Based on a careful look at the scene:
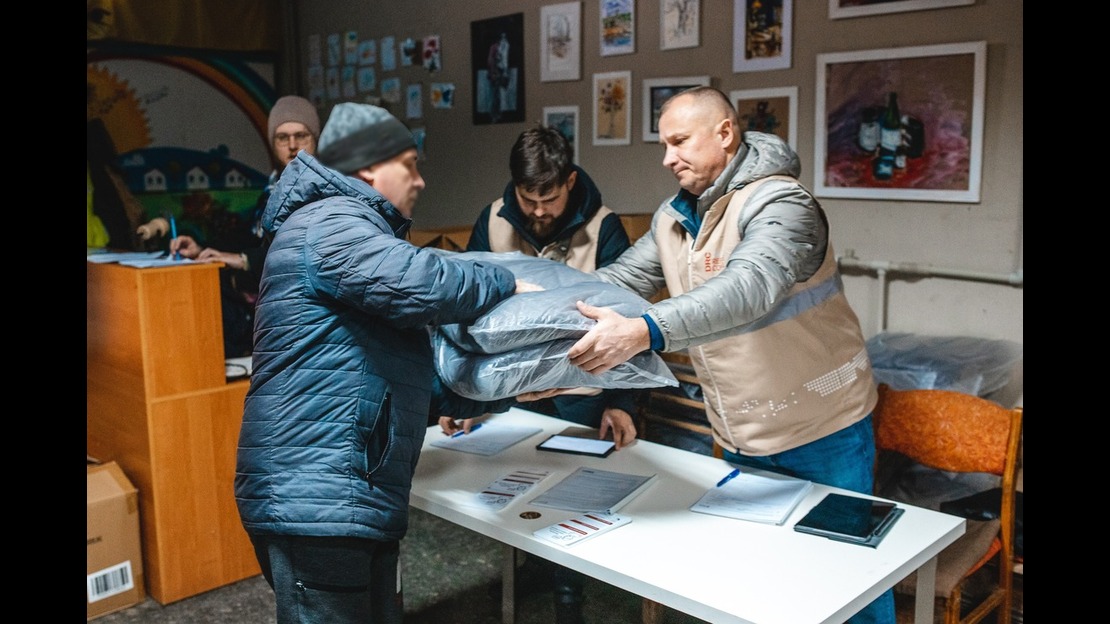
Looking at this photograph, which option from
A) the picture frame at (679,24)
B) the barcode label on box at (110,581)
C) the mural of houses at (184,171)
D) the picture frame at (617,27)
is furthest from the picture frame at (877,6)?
the mural of houses at (184,171)

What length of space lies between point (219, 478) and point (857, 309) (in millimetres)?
2332

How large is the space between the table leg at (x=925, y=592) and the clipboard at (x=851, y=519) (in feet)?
0.35

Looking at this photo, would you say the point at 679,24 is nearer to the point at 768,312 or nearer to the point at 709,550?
the point at 768,312

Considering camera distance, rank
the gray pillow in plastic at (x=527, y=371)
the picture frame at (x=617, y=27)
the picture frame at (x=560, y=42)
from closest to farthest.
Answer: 1. the gray pillow in plastic at (x=527, y=371)
2. the picture frame at (x=617, y=27)
3. the picture frame at (x=560, y=42)

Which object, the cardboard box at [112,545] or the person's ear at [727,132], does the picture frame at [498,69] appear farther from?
the person's ear at [727,132]

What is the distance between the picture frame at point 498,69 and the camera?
4551 millimetres

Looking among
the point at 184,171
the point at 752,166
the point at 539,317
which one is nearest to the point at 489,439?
the point at 539,317

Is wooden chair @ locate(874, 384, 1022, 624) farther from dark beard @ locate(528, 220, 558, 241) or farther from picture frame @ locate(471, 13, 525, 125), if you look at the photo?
picture frame @ locate(471, 13, 525, 125)

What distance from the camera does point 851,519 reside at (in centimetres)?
184

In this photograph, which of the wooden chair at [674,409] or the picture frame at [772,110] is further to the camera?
the picture frame at [772,110]

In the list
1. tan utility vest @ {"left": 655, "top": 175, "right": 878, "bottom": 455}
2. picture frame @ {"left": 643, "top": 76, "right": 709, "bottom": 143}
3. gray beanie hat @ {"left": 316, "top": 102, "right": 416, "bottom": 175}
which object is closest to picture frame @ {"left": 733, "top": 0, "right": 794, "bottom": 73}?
picture frame @ {"left": 643, "top": 76, "right": 709, "bottom": 143}

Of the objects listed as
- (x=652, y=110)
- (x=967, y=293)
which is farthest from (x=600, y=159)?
(x=967, y=293)

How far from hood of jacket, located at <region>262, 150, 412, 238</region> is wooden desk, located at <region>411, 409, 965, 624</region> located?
671 mm
